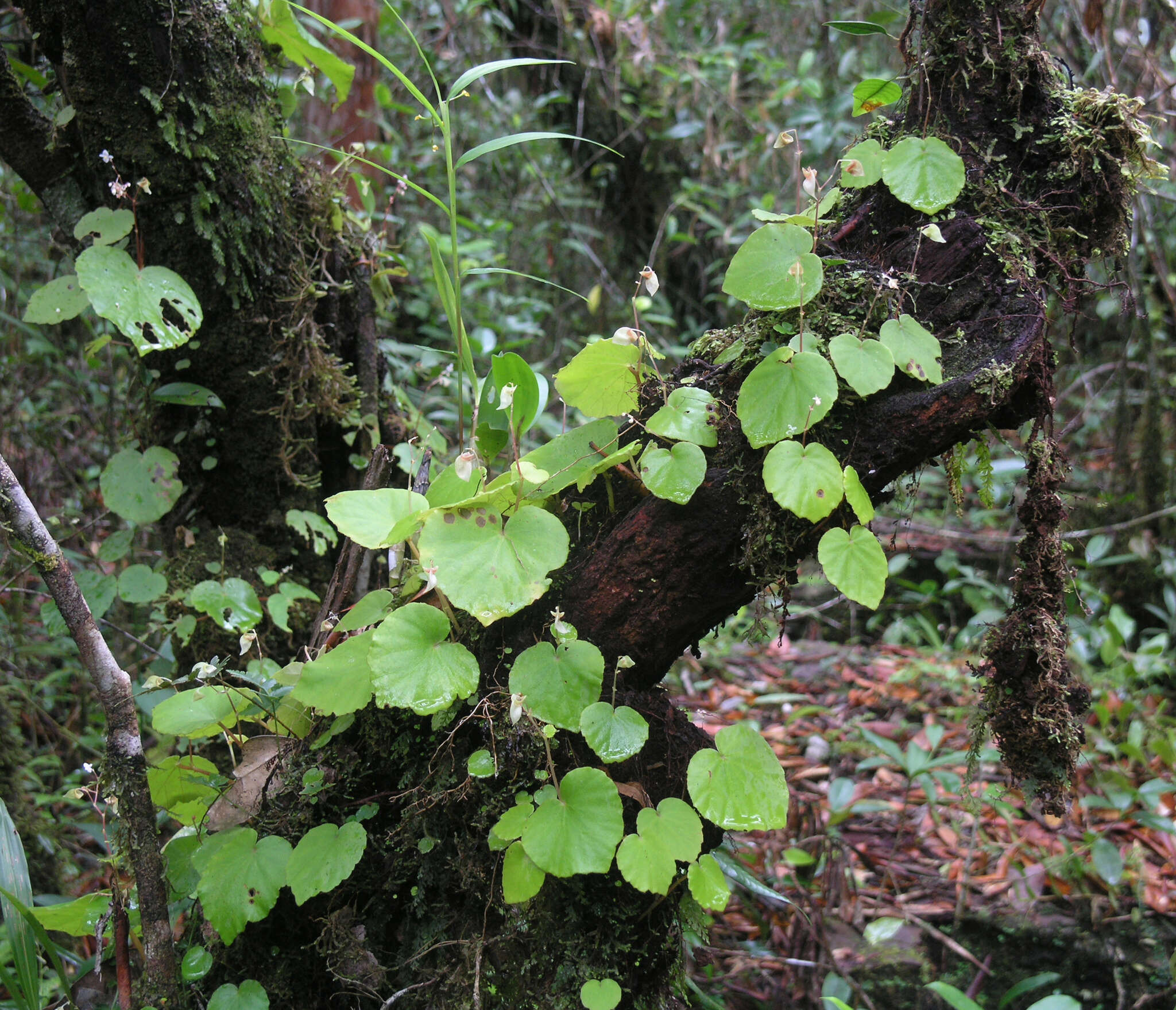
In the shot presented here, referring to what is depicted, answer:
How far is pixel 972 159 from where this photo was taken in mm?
1177

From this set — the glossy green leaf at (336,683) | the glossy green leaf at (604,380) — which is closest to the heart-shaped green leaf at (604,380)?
the glossy green leaf at (604,380)

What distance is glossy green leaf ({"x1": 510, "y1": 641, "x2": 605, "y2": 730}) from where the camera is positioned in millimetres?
1013

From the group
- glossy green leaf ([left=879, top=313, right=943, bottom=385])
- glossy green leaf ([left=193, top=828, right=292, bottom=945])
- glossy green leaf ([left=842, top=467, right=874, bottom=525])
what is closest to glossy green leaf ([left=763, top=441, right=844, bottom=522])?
glossy green leaf ([left=842, top=467, right=874, bottom=525])

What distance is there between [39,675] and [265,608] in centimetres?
188

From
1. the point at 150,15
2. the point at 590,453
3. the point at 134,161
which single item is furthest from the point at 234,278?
the point at 590,453

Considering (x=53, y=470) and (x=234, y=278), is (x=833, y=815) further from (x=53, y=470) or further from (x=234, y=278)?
(x=53, y=470)

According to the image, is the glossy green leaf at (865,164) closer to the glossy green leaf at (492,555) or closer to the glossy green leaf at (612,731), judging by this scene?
the glossy green leaf at (492,555)

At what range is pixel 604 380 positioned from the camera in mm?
1163

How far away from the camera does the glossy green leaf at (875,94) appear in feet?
4.06

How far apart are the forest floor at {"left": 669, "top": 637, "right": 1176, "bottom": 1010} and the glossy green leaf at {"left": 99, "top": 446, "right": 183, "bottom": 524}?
1.35 m

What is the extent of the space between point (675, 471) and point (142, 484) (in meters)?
1.21

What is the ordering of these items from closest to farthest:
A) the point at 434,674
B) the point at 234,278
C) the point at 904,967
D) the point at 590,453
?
the point at 434,674 → the point at 590,453 → the point at 234,278 → the point at 904,967

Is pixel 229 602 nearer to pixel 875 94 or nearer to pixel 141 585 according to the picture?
pixel 141 585

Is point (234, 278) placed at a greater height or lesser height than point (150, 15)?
lesser
